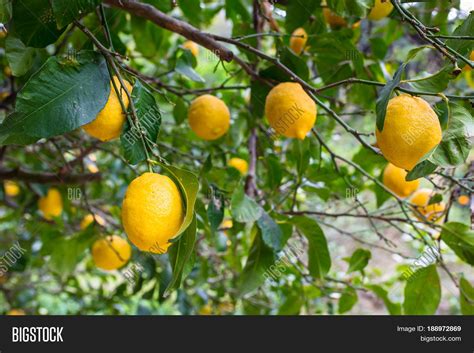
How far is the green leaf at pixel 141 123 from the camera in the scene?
22.3 inches

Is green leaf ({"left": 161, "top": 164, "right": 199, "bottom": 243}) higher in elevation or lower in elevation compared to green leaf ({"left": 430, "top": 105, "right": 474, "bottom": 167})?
lower

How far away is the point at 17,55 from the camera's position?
2.19ft

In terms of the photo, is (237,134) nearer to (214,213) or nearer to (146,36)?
(146,36)

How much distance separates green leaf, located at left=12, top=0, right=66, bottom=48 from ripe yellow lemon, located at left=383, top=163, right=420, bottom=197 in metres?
0.71

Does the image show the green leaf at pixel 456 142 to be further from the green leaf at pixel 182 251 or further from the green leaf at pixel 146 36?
the green leaf at pixel 146 36

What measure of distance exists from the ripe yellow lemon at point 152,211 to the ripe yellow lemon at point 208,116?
16.6 inches

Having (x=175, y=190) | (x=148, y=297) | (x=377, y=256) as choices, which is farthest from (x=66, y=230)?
(x=377, y=256)

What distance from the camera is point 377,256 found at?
405 centimetres

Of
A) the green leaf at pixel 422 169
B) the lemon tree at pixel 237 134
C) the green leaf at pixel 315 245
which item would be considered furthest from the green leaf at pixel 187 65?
the green leaf at pixel 422 169

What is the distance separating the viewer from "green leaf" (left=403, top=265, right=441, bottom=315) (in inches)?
34.9

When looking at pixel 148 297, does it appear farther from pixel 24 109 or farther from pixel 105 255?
pixel 24 109

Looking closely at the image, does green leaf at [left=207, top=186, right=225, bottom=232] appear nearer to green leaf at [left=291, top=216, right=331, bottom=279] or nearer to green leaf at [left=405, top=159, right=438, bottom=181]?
green leaf at [left=291, top=216, right=331, bottom=279]

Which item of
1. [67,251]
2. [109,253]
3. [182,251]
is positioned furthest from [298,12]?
[67,251]

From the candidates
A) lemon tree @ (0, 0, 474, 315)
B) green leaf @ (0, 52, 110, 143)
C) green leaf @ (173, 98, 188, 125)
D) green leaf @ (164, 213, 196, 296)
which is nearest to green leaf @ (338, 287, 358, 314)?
lemon tree @ (0, 0, 474, 315)
